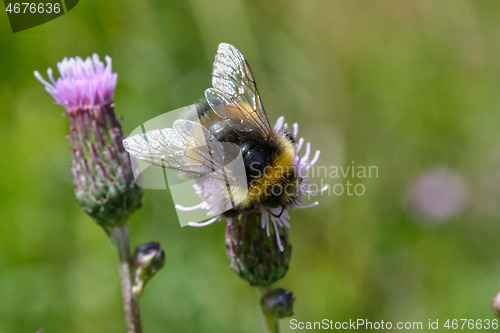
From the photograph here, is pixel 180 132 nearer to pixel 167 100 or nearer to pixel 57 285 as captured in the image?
pixel 57 285

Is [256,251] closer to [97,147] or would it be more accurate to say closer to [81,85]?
[97,147]

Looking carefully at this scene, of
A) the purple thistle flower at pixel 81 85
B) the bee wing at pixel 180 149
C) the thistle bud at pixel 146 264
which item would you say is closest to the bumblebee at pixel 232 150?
the bee wing at pixel 180 149

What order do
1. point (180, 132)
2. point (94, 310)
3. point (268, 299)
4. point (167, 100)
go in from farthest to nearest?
1. point (167, 100)
2. point (94, 310)
3. point (268, 299)
4. point (180, 132)

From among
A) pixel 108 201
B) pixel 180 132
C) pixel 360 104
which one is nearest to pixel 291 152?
pixel 180 132

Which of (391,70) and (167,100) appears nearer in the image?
(167,100)

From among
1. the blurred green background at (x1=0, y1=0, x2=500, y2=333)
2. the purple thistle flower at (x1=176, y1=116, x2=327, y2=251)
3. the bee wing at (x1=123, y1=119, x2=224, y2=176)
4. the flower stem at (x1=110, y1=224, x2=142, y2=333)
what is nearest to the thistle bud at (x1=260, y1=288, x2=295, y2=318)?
the purple thistle flower at (x1=176, y1=116, x2=327, y2=251)
